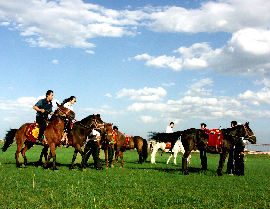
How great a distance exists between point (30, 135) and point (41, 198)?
22.5 ft

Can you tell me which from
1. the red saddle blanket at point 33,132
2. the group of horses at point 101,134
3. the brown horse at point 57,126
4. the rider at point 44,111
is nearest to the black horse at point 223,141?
the group of horses at point 101,134

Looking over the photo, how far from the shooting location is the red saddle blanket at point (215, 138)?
11891 millimetres

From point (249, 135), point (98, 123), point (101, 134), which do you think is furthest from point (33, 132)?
point (249, 135)

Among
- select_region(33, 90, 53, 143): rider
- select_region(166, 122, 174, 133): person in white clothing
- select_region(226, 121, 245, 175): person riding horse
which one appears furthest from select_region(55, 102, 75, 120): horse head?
select_region(226, 121, 245, 175): person riding horse

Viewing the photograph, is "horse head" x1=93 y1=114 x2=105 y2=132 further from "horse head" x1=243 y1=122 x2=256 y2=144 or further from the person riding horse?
"horse head" x1=243 y1=122 x2=256 y2=144

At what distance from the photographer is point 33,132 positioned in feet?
40.1

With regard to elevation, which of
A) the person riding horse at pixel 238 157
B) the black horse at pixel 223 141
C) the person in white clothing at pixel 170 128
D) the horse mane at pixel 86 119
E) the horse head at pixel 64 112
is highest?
the horse head at pixel 64 112

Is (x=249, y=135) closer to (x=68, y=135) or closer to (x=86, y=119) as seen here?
(x=86, y=119)

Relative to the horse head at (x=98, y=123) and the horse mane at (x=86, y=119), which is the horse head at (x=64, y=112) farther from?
the horse head at (x=98, y=123)

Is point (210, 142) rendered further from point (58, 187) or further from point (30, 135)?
point (30, 135)

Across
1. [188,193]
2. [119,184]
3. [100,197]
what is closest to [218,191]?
[188,193]

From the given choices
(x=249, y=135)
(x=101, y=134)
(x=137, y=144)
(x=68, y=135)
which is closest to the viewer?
(x=249, y=135)

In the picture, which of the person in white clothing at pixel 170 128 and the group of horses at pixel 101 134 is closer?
the group of horses at pixel 101 134

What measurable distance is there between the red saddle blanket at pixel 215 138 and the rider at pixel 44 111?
7.88 m
